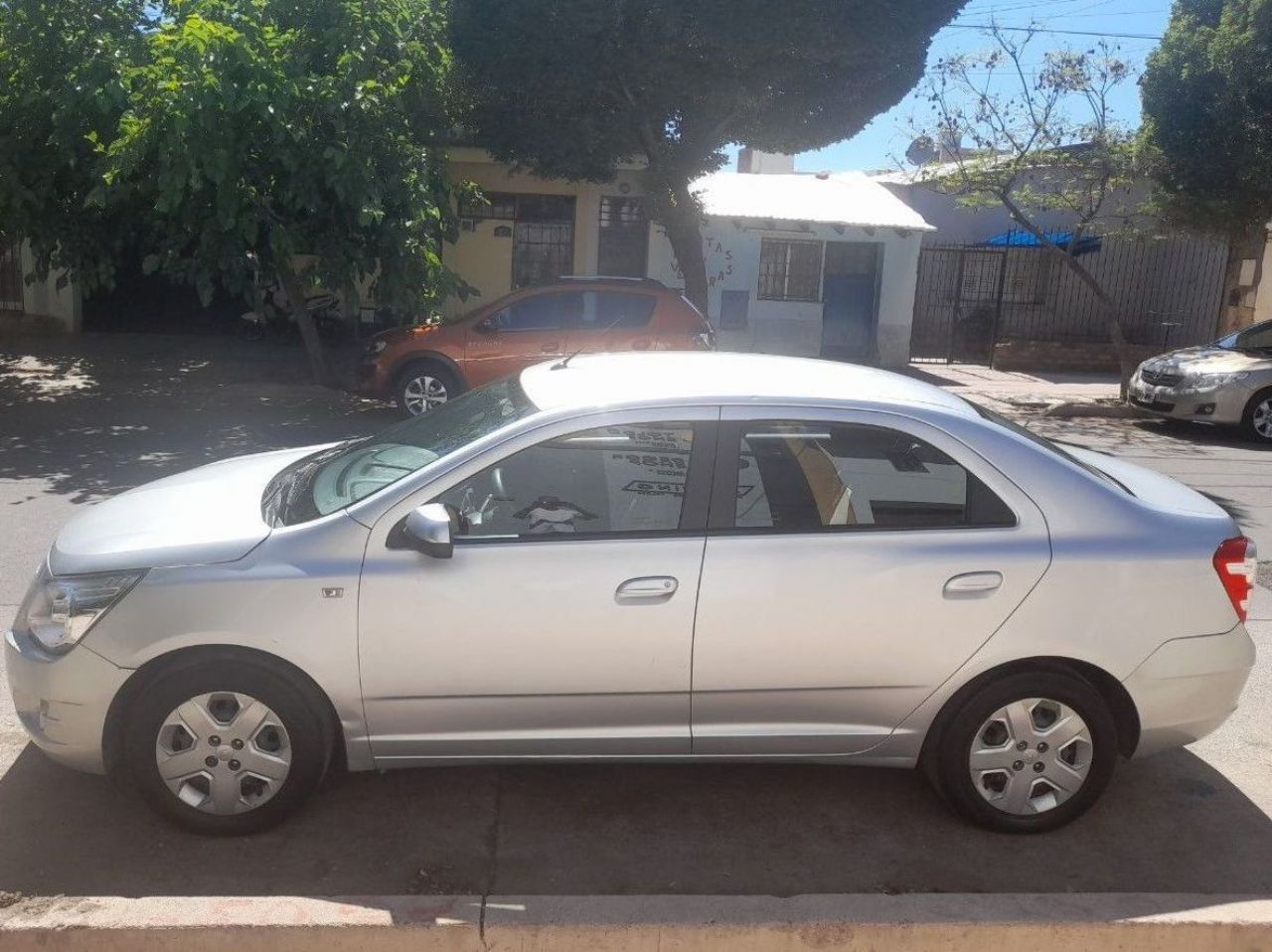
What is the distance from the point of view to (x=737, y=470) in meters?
3.87

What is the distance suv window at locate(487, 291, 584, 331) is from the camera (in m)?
12.5

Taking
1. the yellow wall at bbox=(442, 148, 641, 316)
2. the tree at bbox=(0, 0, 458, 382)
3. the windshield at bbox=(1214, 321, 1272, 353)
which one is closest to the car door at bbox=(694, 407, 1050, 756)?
the tree at bbox=(0, 0, 458, 382)

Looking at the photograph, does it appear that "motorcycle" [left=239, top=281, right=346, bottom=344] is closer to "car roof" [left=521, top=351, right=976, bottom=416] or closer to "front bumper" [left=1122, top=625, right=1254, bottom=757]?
"car roof" [left=521, top=351, right=976, bottom=416]

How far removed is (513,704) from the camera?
3766mm

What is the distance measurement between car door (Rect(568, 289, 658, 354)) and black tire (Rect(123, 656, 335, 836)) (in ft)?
Result: 28.5

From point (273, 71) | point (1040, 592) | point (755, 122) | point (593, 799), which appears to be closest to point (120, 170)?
point (273, 71)

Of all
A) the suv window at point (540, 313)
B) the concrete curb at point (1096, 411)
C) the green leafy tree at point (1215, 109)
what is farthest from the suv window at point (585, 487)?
the green leafy tree at point (1215, 109)

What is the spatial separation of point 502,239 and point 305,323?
16.4 feet

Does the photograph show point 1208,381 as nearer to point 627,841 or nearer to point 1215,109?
point 1215,109

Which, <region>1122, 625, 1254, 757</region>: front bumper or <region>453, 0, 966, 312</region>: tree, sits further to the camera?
<region>453, 0, 966, 312</region>: tree

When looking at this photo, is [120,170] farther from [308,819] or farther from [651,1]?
[308,819]

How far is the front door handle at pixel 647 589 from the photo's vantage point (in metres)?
3.71

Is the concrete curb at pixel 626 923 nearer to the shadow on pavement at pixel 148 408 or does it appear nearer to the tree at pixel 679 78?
the shadow on pavement at pixel 148 408

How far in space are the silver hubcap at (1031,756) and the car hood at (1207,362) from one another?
430 inches
